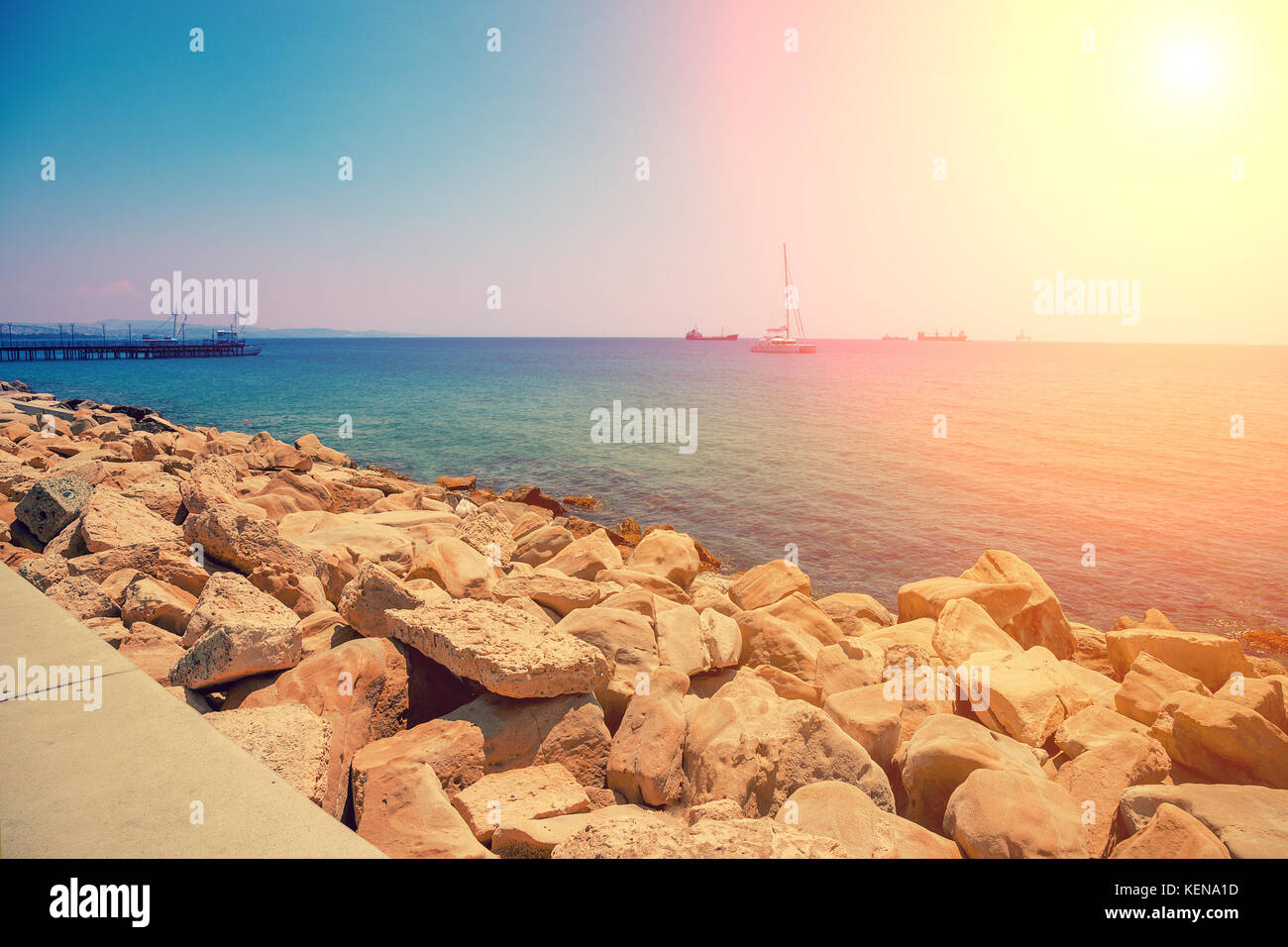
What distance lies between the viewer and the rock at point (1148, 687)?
6.35 meters

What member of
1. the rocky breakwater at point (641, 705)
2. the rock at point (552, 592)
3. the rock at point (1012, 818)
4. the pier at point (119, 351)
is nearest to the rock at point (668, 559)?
the rocky breakwater at point (641, 705)

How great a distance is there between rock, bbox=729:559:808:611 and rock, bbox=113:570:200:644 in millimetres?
6708

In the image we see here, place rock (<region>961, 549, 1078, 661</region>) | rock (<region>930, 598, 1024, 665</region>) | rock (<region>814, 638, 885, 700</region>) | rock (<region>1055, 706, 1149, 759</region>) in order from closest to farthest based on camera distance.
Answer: rock (<region>1055, 706, 1149, 759</region>) < rock (<region>814, 638, 885, 700</region>) < rock (<region>930, 598, 1024, 665</region>) < rock (<region>961, 549, 1078, 661</region>)

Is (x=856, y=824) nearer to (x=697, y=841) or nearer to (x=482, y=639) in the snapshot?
(x=697, y=841)

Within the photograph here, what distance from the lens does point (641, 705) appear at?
16.1ft

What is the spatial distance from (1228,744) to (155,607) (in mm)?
8898

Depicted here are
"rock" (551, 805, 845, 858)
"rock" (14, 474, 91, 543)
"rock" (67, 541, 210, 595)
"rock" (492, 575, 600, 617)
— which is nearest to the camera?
"rock" (551, 805, 845, 858)

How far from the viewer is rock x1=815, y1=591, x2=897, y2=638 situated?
9523 millimetres

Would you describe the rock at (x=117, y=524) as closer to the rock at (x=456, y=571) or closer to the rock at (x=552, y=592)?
the rock at (x=456, y=571)

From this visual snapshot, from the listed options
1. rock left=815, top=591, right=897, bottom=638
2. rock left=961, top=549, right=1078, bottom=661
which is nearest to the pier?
rock left=815, top=591, right=897, bottom=638

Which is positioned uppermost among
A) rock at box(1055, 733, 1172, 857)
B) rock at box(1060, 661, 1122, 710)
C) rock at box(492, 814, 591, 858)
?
rock at box(492, 814, 591, 858)

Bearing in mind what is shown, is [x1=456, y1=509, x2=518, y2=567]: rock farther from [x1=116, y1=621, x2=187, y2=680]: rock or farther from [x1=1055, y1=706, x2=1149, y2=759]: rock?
[x1=1055, y1=706, x2=1149, y2=759]: rock
